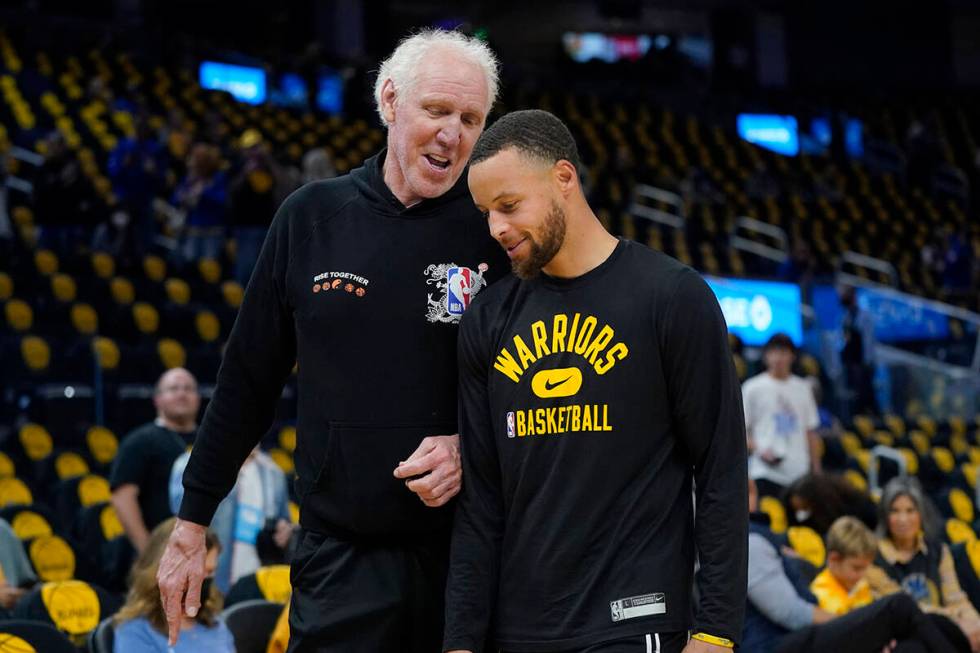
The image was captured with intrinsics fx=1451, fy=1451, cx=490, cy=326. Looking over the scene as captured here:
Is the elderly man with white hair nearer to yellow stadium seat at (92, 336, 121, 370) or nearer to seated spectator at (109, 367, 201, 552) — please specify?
seated spectator at (109, 367, 201, 552)

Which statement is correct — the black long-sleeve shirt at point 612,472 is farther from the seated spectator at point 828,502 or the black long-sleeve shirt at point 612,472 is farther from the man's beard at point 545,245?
the seated spectator at point 828,502

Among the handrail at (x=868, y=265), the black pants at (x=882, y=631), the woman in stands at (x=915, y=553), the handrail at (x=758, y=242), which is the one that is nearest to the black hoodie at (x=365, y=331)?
the black pants at (x=882, y=631)

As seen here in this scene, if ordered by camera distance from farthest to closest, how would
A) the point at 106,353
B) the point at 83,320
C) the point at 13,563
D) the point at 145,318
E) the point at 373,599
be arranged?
the point at 145,318 → the point at 83,320 → the point at 106,353 → the point at 13,563 → the point at 373,599

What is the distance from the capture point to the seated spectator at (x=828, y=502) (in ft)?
23.0

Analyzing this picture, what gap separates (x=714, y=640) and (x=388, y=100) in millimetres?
1196

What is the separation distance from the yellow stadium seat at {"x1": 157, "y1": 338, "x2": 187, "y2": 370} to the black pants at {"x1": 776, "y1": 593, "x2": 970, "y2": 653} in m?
5.64

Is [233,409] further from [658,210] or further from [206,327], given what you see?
[658,210]

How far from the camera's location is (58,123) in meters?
14.2

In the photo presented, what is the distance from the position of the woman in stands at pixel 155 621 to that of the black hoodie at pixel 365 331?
1.85 m

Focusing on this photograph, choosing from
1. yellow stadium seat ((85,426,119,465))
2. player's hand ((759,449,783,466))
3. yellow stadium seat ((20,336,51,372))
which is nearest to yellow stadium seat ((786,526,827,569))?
player's hand ((759,449,783,466))

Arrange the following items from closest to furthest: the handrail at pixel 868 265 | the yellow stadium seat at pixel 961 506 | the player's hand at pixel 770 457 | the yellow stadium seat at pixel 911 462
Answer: the player's hand at pixel 770 457, the yellow stadium seat at pixel 961 506, the yellow stadium seat at pixel 911 462, the handrail at pixel 868 265

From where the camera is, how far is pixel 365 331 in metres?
2.68

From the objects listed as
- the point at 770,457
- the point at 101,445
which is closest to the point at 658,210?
the point at 770,457

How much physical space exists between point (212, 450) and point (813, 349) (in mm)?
11626
